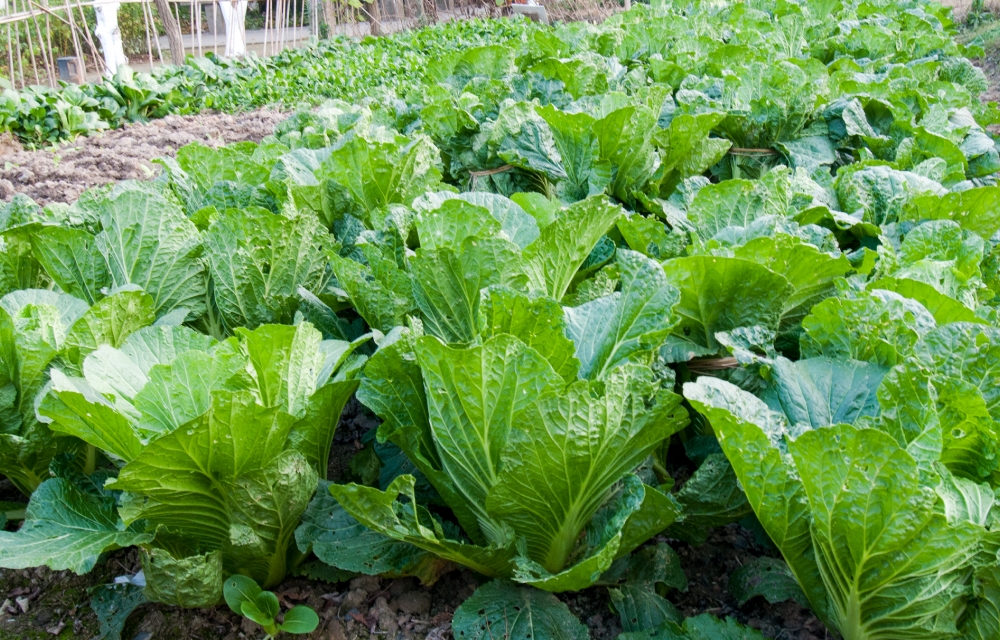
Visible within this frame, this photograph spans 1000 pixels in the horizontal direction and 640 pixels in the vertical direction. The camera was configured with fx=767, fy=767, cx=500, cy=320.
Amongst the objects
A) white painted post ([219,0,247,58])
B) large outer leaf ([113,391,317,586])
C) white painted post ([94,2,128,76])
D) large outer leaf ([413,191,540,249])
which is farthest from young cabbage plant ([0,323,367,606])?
white painted post ([219,0,247,58])

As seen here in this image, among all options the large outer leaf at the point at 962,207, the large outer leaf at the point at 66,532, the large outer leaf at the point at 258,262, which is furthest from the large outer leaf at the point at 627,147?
the large outer leaf at the point at 66,532

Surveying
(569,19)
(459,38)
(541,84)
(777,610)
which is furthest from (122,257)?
(569,19)

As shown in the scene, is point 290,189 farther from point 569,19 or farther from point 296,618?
point 569,19

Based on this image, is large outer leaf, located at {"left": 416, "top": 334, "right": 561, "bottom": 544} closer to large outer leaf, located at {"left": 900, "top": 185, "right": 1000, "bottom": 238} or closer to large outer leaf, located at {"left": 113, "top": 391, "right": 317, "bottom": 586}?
large outer leaf, located at {"left": 113, "top": 391, "right": 317, "bottom": 586}

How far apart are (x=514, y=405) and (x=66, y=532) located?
1.11 m

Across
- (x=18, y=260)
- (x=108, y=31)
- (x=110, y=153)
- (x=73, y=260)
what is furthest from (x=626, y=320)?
(x=108, y=31)

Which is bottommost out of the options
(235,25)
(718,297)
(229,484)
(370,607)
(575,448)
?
(235,25)

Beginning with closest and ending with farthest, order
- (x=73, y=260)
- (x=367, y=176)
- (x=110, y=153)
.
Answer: (x=73, y=260) < (x=367, y=176) < (x=110, y=153)

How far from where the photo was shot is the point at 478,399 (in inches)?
63.2

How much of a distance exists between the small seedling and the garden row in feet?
17.5

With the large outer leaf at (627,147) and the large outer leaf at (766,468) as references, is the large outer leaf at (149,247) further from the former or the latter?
the large outer leaf at (766,468)

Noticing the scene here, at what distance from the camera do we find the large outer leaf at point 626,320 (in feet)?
5.72

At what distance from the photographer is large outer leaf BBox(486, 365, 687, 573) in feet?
4.95

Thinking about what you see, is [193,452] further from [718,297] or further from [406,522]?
[718,297]
